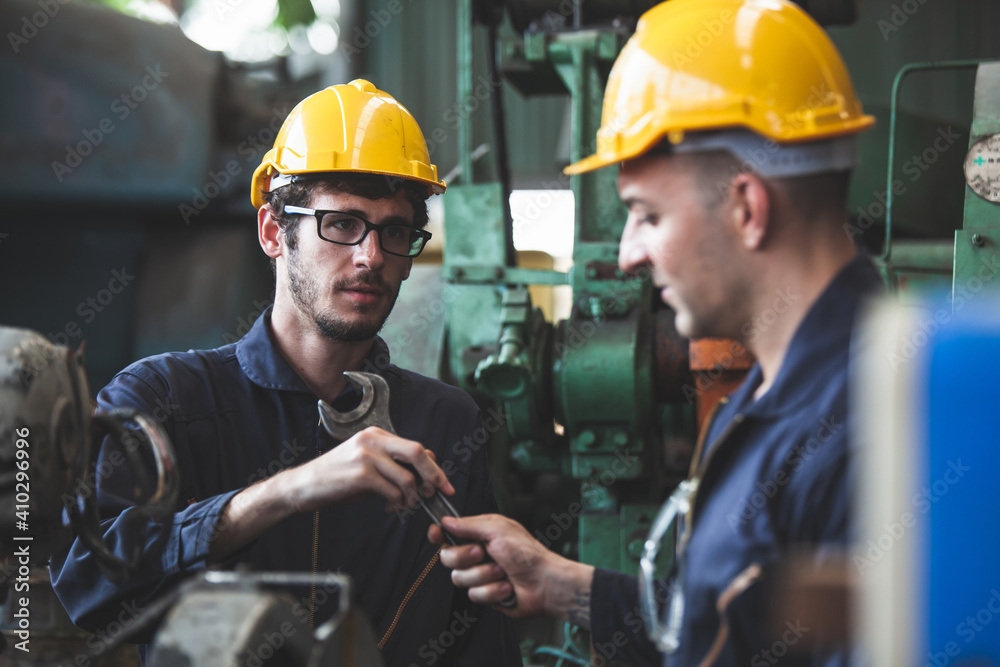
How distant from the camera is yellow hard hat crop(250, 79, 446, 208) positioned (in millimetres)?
2061

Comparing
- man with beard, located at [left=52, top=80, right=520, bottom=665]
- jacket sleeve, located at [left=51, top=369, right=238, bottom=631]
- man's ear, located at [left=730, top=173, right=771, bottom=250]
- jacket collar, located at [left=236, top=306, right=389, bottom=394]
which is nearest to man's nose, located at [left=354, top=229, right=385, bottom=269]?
man with beard, located at [left=52, top=80, right=520, bottom=665]

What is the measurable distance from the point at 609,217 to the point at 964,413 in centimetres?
241

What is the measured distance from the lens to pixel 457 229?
3346mm

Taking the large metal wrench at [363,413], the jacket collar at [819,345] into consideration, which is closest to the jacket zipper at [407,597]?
the large metal wrench at [363,413]

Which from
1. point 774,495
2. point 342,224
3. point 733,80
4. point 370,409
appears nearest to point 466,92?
point 342,224

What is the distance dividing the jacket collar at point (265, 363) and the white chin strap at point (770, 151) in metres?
1.02

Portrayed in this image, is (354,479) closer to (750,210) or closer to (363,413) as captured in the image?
(363,413)

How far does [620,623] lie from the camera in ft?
4.83

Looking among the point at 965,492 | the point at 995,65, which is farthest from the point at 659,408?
the point at 965,492

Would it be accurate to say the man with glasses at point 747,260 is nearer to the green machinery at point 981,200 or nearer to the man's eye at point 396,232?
the man's eye at point 396,232

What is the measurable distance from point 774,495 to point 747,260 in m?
0.31

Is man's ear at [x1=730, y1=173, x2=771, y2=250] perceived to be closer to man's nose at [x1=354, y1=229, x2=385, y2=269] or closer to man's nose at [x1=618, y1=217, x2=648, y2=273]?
man's nose at [x1=618, y1=217, x2=648, y2=273]

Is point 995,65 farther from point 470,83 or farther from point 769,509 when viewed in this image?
point 769,509

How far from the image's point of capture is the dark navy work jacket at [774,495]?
1.05 m
